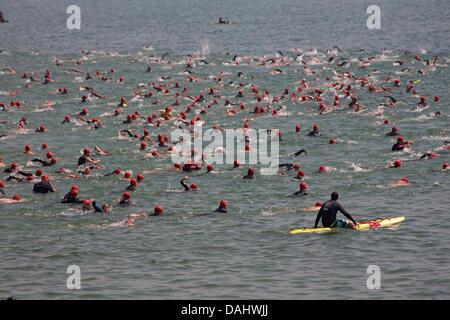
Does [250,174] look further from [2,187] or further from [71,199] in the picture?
[2,187]

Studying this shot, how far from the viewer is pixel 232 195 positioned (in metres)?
27.3

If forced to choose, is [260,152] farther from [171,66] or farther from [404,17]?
[404,17]

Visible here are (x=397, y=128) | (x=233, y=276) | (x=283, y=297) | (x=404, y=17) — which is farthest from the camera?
(x=404, y=17)

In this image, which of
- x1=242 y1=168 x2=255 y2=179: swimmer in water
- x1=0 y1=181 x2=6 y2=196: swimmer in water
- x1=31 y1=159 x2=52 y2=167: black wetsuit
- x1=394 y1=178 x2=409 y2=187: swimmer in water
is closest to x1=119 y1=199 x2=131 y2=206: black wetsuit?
x1=0 y1=181 x2=6 y2=196: swimmer in water

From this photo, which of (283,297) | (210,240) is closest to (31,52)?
(210,240)

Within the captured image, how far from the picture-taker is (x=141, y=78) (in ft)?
188

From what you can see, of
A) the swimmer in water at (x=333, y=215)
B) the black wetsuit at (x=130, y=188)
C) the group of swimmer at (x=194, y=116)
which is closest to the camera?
the swimmer in water at (x=333, y=215)

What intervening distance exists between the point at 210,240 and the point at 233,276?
3.58 metres

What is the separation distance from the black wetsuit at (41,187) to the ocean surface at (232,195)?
0.30 m

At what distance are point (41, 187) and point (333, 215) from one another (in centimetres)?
1305

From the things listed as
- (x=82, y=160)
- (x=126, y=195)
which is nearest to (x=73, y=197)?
(x=126, y=195)

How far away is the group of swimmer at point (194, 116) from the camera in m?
25.5

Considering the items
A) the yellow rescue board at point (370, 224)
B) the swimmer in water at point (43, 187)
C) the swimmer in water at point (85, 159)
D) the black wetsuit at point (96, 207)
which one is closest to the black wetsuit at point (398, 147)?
the yellow rescue board at point (370, 224)

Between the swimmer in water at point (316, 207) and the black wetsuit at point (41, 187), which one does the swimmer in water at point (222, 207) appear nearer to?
the swimmer in water at point (316, 207)
